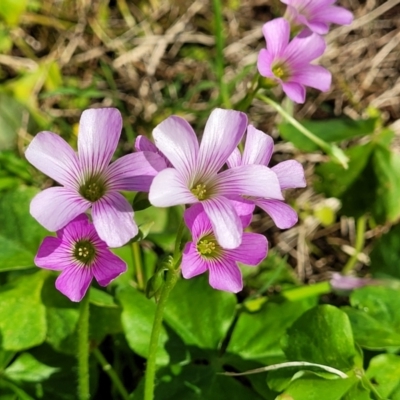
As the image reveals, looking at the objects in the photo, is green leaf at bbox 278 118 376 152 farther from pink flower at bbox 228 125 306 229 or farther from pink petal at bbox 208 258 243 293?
pink petal at bbox 208 258 243 293

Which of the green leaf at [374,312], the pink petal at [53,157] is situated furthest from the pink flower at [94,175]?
the green leaf at [374,312]

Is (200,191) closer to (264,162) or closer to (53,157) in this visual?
(264,162)

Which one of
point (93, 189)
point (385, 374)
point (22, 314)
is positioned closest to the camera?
point (93, 189)

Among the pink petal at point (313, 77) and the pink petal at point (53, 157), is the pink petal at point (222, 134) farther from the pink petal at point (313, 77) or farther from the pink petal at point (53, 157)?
the pink petal at point (313, 77)

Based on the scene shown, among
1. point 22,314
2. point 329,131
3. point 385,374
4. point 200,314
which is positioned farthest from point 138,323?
point 329,131

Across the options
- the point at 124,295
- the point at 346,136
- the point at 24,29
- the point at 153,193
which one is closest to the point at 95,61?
the point at 24,29

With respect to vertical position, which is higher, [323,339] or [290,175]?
[290,175]

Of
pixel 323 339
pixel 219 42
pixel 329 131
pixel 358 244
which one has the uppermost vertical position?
pixel 219 42
